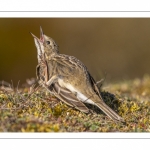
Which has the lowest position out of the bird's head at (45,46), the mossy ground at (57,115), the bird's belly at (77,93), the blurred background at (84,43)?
the mossy ground at (57,115)

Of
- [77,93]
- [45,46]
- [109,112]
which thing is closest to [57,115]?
[77,93]

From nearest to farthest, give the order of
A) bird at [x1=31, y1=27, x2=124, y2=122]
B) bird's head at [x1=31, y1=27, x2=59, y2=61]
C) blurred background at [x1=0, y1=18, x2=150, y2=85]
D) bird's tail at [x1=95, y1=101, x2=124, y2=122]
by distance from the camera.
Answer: bird's tail at [x1=95, y1=101, x2=124, y2=122] < bird at [x1=31, y1=27, x2=124, y2=122] < bird's head at [x1=31, y1=27, x2=59, y2=61] < blurred background at [x1=0, y1=18, x2=150, y2=85]

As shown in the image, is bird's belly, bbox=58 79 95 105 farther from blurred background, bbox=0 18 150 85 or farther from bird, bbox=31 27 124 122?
blurred background, bbox=0 18 150 85

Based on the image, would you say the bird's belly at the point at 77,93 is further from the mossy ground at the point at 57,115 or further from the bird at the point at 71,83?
the mossy ground at the point at 57,115

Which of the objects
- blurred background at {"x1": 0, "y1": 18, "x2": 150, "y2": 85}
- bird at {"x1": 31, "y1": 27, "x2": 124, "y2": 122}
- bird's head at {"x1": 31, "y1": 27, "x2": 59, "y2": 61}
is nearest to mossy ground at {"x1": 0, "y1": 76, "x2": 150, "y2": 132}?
bird at {"x1": 31, "y1": 27, "x2": 124, "y2": 122}

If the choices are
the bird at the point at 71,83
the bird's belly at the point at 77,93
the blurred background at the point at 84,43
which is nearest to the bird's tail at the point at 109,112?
the bird at the point at 71,83
